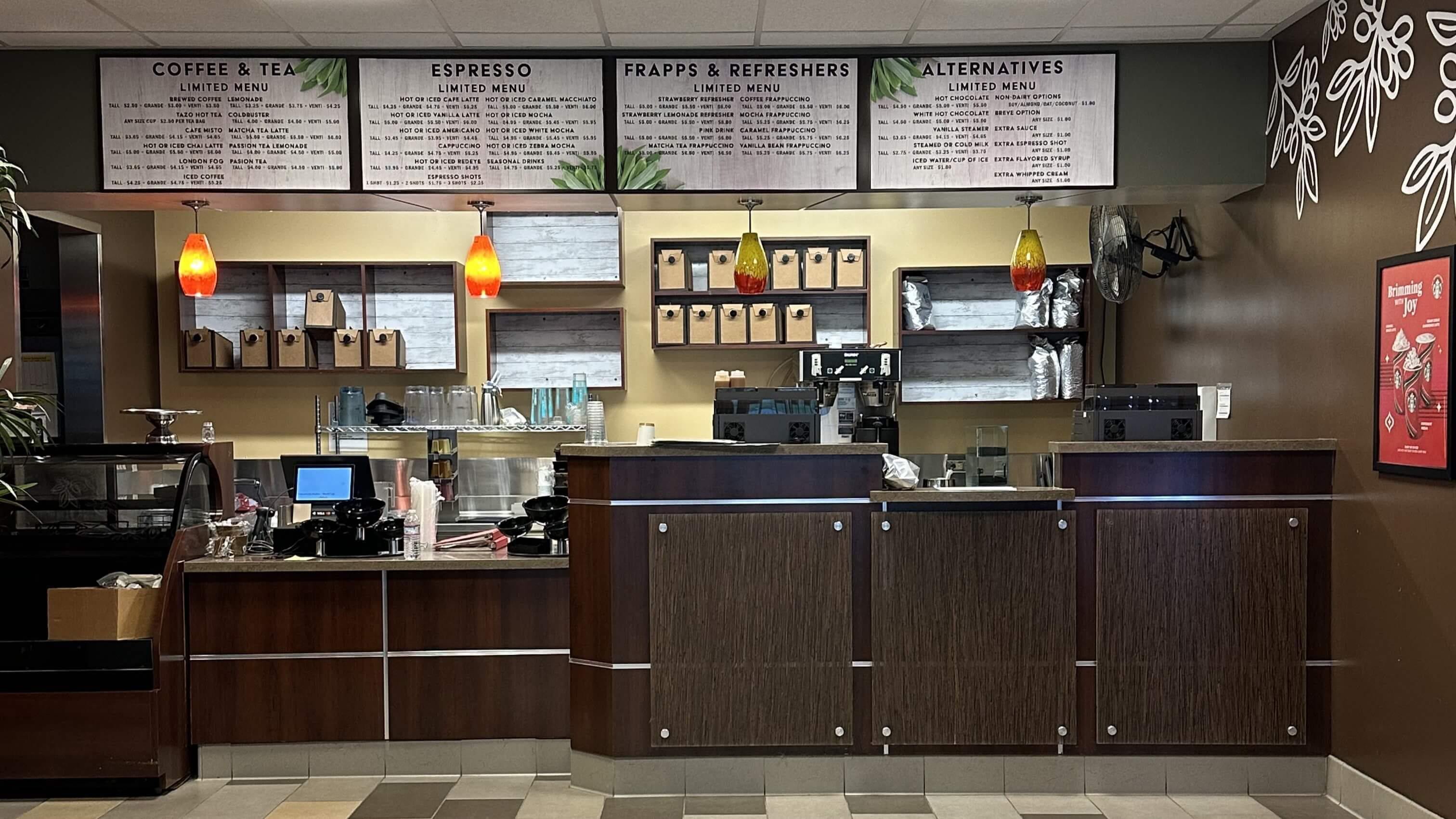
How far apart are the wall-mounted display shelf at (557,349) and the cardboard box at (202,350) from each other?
1.69 m

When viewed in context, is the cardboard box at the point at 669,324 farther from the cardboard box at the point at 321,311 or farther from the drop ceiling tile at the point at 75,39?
the drop ceiling tile at the point at 75,39

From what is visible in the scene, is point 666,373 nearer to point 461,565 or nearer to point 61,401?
point 461,565

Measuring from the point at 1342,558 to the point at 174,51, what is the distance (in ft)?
16.7

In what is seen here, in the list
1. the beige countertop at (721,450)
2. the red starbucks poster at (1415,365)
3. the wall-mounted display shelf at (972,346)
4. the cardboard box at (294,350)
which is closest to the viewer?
the red starbucks poster at (1415,365)

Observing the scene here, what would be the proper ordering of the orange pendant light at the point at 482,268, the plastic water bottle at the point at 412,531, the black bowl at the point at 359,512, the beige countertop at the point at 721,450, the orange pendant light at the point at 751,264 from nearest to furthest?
the beige countertop at the point at 721,450
the black bowl at the point at 359,512
the plastic water bottle at the point at 412,531
the orange pendant light at the point at 751,264
the orange pendant light at the point at 482,268

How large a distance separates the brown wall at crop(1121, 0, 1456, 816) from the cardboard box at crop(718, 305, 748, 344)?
2.80 metres

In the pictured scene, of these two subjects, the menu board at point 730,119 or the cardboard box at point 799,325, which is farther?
the cardboard box at point 799,325

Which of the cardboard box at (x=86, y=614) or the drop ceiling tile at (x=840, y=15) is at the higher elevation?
the drop ceiling tile at (x=840, y=15)

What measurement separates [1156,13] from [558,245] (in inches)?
151

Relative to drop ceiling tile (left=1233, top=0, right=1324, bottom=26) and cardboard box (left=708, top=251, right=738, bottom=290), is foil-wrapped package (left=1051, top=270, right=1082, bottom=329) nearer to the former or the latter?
cardboard box (left=708, top=251, right=738, bottom=290)

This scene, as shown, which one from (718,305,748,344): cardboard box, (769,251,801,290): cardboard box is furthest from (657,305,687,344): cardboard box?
(769,251,801,290): cardboard box

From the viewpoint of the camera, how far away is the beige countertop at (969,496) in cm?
382

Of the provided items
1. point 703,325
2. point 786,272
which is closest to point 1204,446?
point 786,272

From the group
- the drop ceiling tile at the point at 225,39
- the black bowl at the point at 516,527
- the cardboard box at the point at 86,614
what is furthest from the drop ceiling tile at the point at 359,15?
the cardboard box at the point at 86,614
